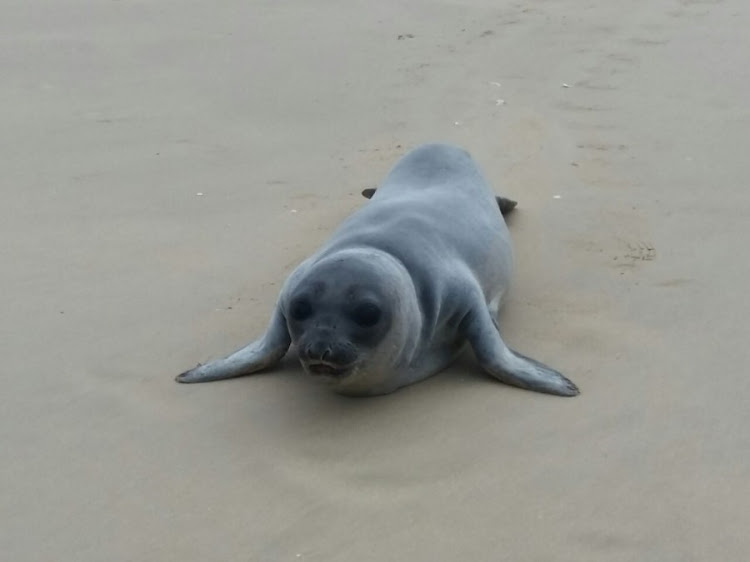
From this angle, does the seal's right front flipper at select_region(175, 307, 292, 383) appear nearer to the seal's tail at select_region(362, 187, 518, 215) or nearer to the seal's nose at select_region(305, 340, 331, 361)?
the seal's nose at select_region(305, 340, 331, 361)

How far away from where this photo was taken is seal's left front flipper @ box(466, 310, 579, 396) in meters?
3.26

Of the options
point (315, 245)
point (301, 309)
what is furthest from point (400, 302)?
point (315, 245)

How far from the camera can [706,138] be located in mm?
5570

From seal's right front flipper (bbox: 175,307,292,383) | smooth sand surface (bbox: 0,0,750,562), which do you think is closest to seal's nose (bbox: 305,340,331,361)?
smooth sand surface (bbox: 0,0,750,562)

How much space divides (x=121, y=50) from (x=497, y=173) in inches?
115

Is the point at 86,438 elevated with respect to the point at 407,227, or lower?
lower

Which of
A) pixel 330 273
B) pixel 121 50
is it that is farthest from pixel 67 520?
pixel 121 50

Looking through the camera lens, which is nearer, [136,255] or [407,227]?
[407,227]

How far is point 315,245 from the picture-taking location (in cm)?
444

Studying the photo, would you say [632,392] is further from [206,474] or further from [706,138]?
[706,138]

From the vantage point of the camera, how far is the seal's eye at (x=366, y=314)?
10.0 feet

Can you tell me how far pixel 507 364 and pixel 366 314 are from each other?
54 centimetres

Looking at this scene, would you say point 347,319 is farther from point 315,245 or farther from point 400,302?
point 315,245

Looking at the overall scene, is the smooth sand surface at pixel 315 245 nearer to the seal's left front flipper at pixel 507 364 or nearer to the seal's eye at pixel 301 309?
the seal's left front flipper at pixel 507 364
